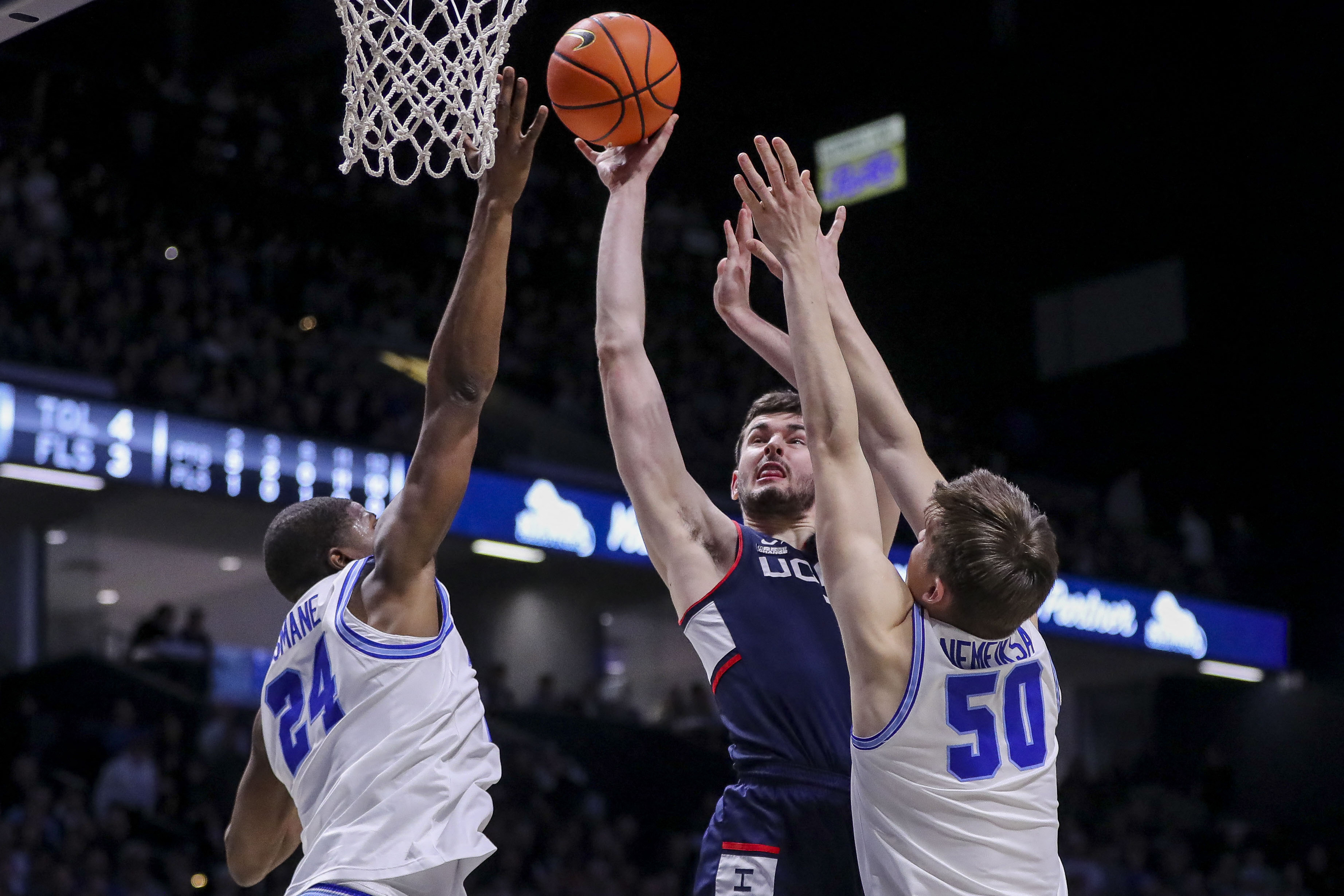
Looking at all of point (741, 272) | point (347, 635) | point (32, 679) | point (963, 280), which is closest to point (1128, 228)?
point (963, 280)

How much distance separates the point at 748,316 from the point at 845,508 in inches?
41.0

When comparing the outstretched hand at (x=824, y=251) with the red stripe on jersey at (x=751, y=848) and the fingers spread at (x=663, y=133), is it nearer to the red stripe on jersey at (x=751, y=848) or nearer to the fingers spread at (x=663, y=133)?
the fingers spread at (x=663, y=133)

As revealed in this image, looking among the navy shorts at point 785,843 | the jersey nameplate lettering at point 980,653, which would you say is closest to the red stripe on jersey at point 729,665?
the navy shorts at point 785,843

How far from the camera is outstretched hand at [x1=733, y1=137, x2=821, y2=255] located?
3104 mm

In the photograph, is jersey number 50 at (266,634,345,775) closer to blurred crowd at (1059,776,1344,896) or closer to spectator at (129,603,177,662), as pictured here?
spectator at (129,603,177,662)

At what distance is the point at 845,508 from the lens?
2717mm

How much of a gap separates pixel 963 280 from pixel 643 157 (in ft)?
52.3

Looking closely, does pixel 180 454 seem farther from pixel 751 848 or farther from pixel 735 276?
pixel 751 848

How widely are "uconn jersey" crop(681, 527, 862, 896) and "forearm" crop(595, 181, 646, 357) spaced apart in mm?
546

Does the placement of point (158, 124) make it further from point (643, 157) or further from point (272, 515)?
point (643, 157)

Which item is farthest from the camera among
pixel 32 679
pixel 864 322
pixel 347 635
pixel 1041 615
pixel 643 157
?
pixel 864 322

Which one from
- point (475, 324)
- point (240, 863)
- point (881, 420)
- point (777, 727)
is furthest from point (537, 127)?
point (240, 863)

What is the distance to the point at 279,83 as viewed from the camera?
1705cm

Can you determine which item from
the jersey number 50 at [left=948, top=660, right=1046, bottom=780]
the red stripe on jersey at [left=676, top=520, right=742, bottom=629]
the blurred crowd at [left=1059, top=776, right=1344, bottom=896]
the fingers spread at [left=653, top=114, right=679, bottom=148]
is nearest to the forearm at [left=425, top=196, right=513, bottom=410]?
the red stripe on jersey at [left=676, top=520, right=742, bottom=629]
